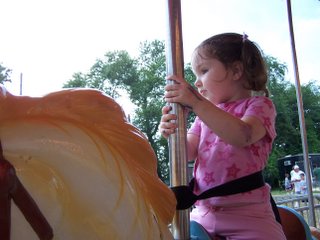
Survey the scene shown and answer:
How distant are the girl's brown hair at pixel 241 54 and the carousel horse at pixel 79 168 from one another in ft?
1.98

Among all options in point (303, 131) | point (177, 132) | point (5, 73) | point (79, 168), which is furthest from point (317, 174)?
point (79, 168)

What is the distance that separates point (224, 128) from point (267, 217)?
0.28 m

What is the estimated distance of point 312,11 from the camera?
3.83 metres

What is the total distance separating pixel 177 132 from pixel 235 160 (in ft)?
0.71

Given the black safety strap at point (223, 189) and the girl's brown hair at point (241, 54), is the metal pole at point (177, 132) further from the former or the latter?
the girl's brown hair at point (241, 54)

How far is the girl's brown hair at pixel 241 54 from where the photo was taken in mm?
Result: 1075

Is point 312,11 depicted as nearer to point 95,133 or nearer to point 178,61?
point 178,61

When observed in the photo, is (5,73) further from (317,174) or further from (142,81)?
(317,174)

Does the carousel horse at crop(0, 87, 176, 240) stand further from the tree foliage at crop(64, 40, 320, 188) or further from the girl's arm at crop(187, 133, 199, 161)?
the tree foliage at crop(64, 40, 320, 188)

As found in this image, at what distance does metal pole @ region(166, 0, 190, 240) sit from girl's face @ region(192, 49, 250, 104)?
7.5 inches

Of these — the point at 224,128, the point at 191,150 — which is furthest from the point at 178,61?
the point at 191,150

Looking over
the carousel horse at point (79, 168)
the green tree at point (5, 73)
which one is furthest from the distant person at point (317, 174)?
the carousel horse at point (79, 168)

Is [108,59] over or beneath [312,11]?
beneath

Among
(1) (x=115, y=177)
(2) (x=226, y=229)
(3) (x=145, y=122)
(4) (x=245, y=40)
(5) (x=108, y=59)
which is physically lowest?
(2) (x=226, y=229)
